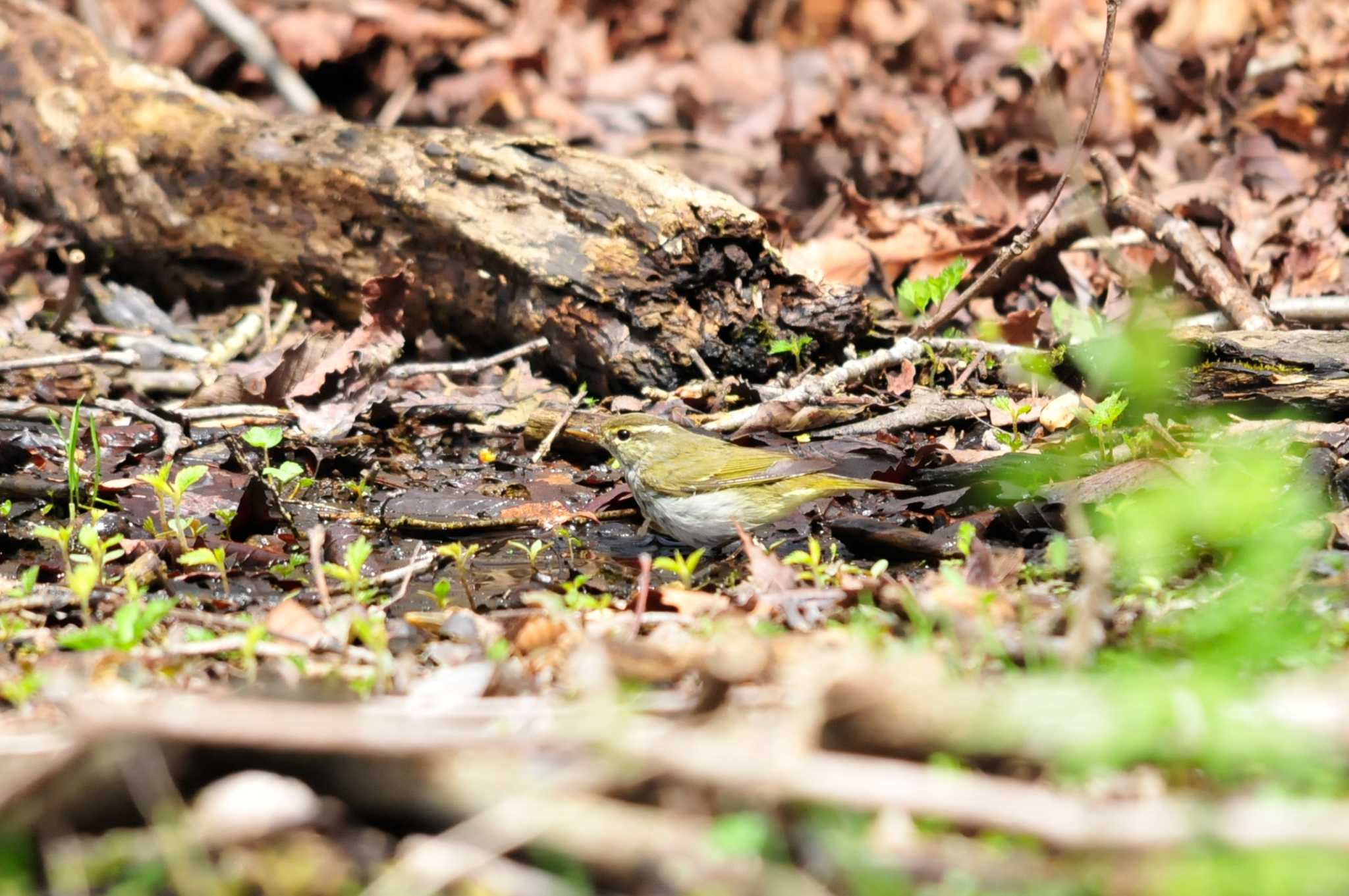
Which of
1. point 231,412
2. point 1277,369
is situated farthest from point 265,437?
point 1277,369

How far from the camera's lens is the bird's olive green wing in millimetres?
5117

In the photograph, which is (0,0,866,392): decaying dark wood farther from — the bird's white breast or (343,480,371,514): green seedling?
(343,480,371,514): green seedling

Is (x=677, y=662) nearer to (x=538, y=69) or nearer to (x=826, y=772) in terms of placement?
(x=826, y=772)

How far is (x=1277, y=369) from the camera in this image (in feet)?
16.6

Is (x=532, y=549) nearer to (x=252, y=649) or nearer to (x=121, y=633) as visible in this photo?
(x=252, y=649)

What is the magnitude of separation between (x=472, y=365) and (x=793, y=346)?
166 cm

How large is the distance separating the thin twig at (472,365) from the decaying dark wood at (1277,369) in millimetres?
3100

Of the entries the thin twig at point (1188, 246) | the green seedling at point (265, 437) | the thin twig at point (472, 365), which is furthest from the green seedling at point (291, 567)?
the thin twig at point (1188, 246)

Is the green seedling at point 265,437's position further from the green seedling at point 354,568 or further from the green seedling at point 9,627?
the green seedling at point 9,627

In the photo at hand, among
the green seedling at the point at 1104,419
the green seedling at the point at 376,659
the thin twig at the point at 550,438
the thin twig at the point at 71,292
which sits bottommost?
the thin twig at the point at 71,292

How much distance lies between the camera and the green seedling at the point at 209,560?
4.17m

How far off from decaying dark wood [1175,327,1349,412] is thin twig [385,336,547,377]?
3.10 metres

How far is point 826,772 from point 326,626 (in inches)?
73.9

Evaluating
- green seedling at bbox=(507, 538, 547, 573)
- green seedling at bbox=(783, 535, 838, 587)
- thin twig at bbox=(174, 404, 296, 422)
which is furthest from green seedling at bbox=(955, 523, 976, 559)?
thin twig at bbox=(174, 404, 296, 422)
